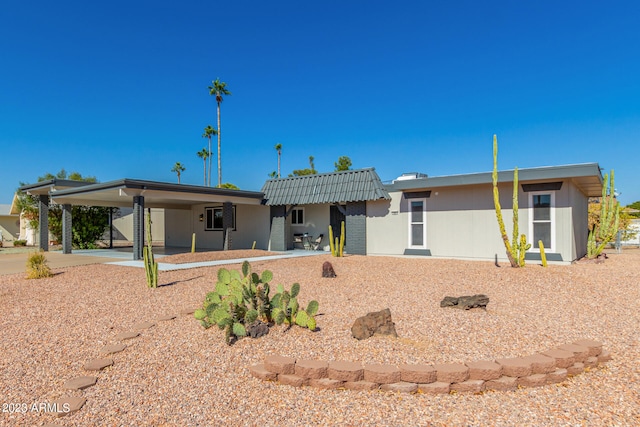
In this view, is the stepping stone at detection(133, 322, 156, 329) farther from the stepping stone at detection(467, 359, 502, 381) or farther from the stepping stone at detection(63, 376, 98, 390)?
the stepping stone at detection(467, 359, 502, 381)

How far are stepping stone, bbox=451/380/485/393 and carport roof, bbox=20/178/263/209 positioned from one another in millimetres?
12026

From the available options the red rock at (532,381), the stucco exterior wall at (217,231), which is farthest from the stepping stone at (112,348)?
the stucco exterior wall at (217,231)

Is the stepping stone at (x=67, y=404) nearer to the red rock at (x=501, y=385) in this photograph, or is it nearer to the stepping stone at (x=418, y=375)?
the stepping stone at (x=418, y=375)

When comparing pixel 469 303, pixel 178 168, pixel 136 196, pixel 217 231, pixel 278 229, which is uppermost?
pixel 178 168

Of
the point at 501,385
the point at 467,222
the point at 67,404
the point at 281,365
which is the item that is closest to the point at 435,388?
the point at 501,385

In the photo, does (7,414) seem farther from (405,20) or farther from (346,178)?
(405,20)

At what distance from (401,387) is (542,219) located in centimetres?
1076

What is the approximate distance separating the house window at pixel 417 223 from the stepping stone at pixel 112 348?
11537 millimetres

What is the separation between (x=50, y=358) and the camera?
13.8 ft

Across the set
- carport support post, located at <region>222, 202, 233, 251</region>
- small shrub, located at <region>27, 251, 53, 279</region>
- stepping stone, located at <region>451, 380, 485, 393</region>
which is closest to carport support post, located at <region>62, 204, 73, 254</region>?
carport support post, located at <region>222, 202, 233, 251</region>

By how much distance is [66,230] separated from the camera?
17.0 metres

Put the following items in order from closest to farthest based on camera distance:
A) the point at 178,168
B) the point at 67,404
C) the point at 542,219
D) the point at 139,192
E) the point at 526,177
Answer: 1. the point at 67,404
2. the point at 526,177
3. the point at 542,219
4. the point at 139,192
5. the point at 178,168

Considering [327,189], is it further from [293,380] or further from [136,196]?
[293,380]

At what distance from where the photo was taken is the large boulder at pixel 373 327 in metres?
4.51
